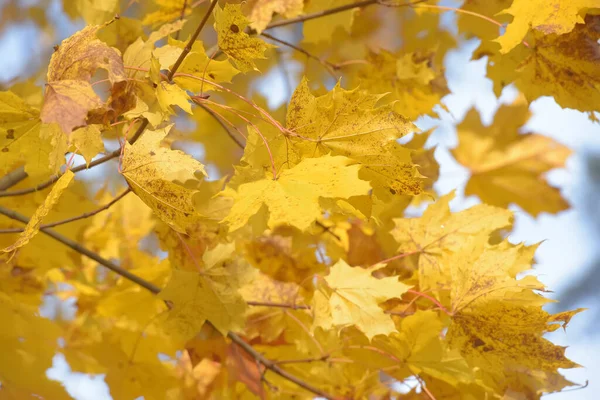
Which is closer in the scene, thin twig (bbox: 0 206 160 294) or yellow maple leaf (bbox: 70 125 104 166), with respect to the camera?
yellow maple leaf (bbox: 70 125 104 166)

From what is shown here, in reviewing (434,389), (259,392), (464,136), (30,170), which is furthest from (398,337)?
(464,136)

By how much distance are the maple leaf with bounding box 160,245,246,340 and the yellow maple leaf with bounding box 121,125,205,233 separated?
0.66ft

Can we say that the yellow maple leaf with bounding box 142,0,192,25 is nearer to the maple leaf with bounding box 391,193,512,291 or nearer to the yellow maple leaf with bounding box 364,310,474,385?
the maple leaf with bounding box 391,193,512,291

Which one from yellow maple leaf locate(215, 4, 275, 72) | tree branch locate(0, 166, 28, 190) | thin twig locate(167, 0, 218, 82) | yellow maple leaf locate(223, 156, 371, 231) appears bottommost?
yellow maple leaf locate(223, 156, 371, 231)

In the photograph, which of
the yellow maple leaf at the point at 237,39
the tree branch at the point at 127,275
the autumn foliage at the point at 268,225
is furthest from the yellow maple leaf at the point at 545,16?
the tree branch at the point at 127,275

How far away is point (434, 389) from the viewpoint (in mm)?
816

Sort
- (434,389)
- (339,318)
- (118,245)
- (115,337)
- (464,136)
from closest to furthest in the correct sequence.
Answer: (339,318) → (434,389) → (115,337) → (118,245) → (464,136)

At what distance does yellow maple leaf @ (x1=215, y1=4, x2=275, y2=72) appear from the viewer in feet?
1.85

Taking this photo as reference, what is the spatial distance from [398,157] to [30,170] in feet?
1.43

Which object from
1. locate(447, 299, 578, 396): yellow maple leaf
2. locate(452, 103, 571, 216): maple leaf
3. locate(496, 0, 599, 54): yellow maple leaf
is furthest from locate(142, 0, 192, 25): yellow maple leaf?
locate(452, 103, 571, 216): maple leaf

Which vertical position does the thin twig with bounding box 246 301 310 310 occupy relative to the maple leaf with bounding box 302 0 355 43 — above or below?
below

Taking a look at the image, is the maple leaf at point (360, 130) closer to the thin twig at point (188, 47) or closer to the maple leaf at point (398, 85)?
the thin twig at point (188, 47)

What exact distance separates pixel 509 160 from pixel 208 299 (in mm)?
1036

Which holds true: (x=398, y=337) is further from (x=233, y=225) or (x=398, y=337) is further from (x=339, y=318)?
(x=233, y=225)
